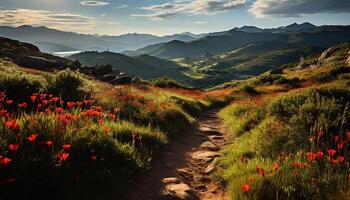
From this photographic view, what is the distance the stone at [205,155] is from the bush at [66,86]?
18.8ft

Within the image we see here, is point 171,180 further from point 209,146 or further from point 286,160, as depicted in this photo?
point 209,146

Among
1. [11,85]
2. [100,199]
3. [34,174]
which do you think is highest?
[11,85]

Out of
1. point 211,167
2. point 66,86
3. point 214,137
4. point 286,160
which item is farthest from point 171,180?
point 66,86

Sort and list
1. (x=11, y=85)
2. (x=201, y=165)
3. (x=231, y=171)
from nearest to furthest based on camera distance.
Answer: (x=231, y=171) → (x=201, y=165) → (x=11, y=85)

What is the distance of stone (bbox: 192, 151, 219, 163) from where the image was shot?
9.45 metres

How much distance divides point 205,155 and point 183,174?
6.68 ft

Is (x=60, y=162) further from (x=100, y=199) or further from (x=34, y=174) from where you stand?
(x=100, y=199)

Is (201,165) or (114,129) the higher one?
(114,129)

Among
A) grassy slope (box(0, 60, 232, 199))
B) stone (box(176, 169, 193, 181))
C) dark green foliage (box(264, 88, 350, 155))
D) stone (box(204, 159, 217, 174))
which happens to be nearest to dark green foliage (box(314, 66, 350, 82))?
dark green foliage (box(264, 88, 350, 155))

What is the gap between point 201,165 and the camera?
893 centimetres

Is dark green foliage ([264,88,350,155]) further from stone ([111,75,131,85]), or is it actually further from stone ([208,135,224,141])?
stone ([111,75,131,85])

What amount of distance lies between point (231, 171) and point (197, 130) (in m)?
7.45

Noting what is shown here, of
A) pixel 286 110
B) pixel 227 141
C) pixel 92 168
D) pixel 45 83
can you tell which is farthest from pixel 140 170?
pixel 45 83

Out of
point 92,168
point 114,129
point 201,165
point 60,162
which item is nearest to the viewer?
point 60,162
